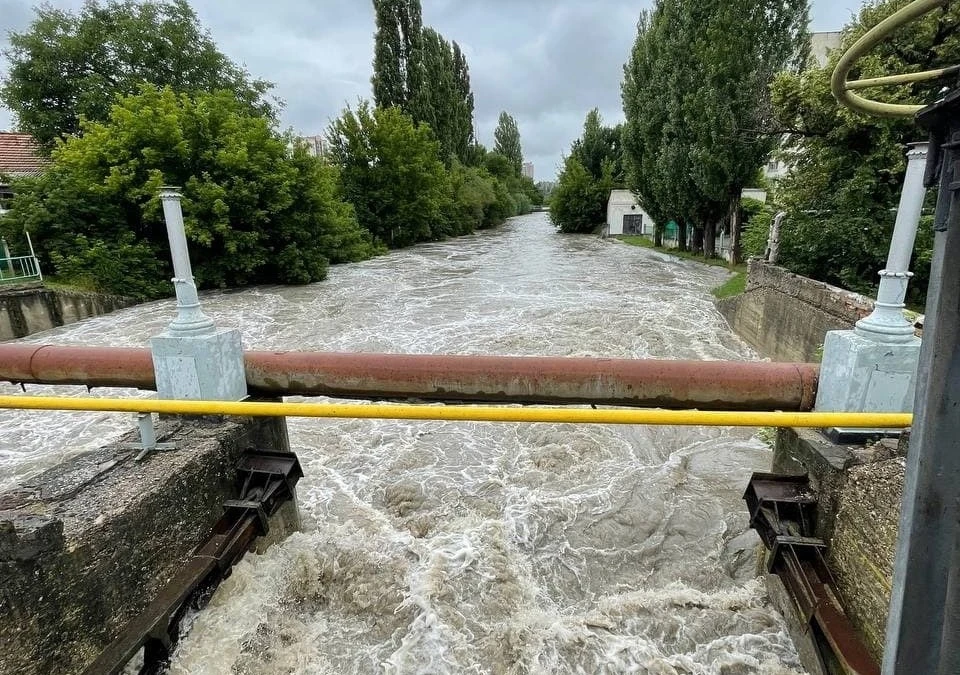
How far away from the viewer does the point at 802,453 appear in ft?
8.49

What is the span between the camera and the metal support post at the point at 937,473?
2.86 ft

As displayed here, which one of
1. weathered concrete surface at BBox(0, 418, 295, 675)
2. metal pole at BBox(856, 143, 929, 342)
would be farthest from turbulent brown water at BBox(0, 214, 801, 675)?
metal pole at BBox(856, 143, 929, 342)

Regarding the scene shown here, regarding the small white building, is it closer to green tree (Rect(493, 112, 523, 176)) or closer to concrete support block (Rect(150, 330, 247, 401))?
concrete support block (Rect(150, 330, 247, 401))

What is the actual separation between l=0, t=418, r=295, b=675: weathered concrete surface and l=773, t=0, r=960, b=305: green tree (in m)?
9.23

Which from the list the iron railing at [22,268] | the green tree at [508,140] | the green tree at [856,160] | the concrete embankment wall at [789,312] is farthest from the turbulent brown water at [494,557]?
the green tree at [508,140]

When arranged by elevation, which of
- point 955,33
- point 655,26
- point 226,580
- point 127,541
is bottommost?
point 226,580

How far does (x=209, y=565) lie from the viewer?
237 centimetres

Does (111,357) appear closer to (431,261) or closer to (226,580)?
(226,580)

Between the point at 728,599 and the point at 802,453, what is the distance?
3.66 feet

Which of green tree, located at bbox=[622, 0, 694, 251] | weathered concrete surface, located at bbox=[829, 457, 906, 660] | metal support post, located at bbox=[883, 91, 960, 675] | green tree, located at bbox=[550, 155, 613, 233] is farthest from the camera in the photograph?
green tree, located at bbox=[550, 155, 613, 233]

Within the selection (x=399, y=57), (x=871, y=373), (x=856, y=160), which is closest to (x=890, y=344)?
(x=871, y=373)

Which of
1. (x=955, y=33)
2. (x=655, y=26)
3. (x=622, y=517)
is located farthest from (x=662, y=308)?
(x=655, y=26)

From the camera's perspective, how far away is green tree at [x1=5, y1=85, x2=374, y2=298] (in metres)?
13.5

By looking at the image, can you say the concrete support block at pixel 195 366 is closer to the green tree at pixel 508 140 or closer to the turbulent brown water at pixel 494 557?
the turbulent brown water at pixel 494 557
